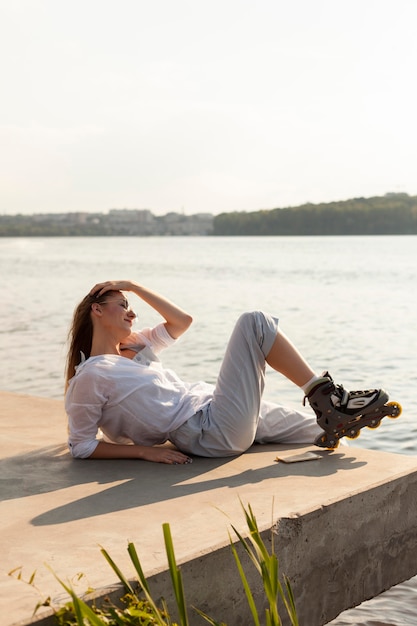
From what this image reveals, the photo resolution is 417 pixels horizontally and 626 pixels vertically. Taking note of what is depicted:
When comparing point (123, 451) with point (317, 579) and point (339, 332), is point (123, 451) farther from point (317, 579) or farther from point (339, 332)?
point (339, 332)

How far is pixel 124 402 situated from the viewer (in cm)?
459

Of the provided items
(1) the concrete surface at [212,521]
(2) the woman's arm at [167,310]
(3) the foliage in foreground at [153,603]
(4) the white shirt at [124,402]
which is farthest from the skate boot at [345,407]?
(3) the foliage in foreground at [153,603]

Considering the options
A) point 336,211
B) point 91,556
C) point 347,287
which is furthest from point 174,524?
point 336,211

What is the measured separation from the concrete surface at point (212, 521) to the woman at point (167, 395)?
0.37 ft

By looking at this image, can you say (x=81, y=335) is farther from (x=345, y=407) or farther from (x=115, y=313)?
(x=345, y=407)

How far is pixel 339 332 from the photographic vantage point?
2125 centimetres

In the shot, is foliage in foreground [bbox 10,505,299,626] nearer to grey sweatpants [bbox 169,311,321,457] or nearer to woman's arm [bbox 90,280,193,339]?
grey sweatpants [bbox 169,311,321,457]

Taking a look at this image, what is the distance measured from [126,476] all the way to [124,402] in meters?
0.40

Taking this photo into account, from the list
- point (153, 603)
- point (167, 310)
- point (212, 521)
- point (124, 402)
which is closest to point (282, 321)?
point (167, 310)

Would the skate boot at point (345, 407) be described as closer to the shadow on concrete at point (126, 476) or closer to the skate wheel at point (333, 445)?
the skate wheel at point (333, 445)

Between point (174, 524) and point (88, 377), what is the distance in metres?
1.16

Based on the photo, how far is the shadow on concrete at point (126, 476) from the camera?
3.91 meters

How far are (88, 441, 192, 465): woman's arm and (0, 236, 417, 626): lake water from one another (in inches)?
43.2

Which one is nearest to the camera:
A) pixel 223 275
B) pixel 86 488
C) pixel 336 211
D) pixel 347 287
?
pixel 86 488
